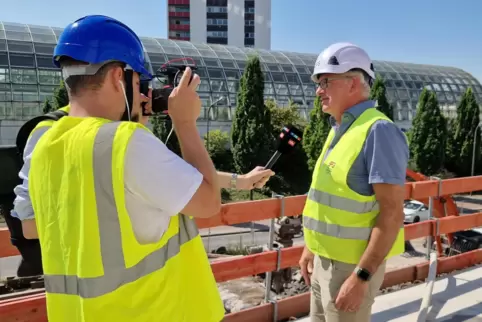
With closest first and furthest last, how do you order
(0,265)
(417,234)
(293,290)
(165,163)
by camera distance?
(165,163), (417,234), (293,290), (0,265)

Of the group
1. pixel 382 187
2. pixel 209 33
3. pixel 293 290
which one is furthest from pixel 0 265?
pixel 209 33

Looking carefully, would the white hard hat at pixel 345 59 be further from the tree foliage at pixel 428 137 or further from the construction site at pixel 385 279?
the tree foliage at pixel 428 137

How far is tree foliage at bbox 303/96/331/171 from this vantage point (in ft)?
90.7

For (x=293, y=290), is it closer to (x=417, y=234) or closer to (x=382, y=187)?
(x=417, y=234)

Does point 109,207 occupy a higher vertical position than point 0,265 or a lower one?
higher

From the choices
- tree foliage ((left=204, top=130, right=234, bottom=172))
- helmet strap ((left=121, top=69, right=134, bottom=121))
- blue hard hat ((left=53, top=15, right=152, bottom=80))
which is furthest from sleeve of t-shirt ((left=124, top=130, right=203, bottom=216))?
tree foliage ((left=204, top=130, right=234, bottom=172))

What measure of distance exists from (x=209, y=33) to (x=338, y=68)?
83963mm

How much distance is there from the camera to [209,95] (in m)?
30.1

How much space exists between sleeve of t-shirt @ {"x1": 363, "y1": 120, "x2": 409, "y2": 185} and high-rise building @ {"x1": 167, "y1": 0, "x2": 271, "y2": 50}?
82.1 meters

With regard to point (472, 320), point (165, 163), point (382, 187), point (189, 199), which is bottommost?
point (472, 320)

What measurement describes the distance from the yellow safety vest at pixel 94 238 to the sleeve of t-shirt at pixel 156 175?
3 cm

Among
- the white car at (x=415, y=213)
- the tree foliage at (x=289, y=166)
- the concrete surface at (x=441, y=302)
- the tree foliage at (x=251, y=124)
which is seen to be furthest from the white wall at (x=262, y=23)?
the concrete surface at (x=441, y=302)

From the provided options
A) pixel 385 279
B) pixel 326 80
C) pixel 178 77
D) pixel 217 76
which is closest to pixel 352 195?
pixel 326 80

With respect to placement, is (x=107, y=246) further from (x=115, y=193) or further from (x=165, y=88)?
(x=165, y=88)
